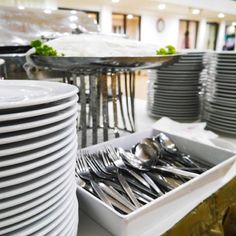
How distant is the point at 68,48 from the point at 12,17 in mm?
1177

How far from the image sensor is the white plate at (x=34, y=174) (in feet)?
0.96

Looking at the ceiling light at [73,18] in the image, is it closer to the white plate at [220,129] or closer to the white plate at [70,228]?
the white plate at [220,129]

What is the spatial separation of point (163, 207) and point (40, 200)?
243 millimetres

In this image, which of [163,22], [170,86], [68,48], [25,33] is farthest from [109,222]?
[163,22]

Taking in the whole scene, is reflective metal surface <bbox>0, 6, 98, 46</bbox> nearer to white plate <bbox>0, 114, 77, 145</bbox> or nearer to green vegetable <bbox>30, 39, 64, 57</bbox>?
green vegetable <bbox>30, 39, 64, 57</bbox>

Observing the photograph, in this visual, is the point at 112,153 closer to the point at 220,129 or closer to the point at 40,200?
the point at 40,200

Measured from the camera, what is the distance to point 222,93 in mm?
1017

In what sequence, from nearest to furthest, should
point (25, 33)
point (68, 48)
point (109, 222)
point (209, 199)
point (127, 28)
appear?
point (109, 222) < point (209, 199) < point (68, 48) < point (25, 33) < point (127, 28)

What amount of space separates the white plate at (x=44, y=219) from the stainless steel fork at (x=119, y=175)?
0.46 feet

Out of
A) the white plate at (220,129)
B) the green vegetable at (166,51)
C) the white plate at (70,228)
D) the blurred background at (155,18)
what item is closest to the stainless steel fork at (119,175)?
the white plate at (70,228)

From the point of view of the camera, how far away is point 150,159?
645 millimetres

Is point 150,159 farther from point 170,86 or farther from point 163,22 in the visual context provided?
point 163,22

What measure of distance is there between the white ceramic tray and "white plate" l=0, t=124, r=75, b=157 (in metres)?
0.17

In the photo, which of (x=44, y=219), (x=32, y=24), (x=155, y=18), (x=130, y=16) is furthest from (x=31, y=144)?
(x=155, y=18)
